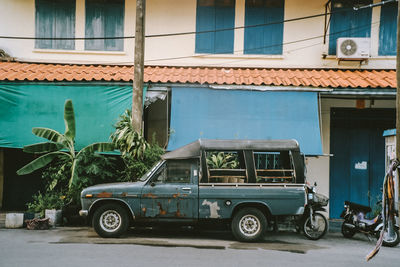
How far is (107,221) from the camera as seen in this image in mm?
8469

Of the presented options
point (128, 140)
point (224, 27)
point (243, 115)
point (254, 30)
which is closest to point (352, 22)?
point (254, 30)

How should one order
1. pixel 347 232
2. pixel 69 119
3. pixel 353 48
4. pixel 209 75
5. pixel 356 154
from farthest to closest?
pixel 356 154 < pixel 353 48 < pixel 209 75 < pixel 69 119 < pixel 347 232

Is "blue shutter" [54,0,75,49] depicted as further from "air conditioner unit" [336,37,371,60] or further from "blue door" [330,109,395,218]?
"blue door" [330,109,395,218]

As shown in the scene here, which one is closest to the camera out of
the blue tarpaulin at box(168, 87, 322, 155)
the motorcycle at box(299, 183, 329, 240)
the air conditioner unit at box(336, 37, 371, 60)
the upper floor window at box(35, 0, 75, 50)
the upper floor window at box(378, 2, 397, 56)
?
the motorcycle at box(299, 183, 329, 240)

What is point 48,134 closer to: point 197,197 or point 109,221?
point 109,221

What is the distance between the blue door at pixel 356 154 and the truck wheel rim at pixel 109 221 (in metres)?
7.14

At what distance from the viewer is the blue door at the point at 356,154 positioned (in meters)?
12.4

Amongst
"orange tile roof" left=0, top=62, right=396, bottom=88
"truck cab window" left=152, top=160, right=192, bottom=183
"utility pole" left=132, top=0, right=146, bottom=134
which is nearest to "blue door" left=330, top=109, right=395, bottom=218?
"orange tile roof" left=0, top=62, right=396, bottom=88

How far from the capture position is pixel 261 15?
12812 mm

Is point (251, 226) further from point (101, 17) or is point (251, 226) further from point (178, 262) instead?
point (101, 17)

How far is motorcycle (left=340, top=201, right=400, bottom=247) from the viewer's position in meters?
8.64

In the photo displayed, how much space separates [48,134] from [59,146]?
0.42 meters

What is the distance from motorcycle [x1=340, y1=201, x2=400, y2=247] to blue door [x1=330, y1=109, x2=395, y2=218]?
2.89 m

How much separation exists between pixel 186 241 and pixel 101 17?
8.13 meters
